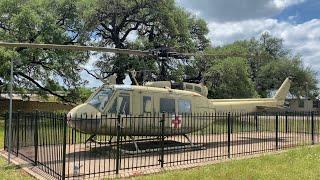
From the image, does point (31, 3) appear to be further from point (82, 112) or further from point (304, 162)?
point (304, 162)

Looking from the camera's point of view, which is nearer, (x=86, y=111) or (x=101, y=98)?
(x=86, y=111)

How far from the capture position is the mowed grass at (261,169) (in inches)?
433

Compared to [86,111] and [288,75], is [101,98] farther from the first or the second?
[288,75]

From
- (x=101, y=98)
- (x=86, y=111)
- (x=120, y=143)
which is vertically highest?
(x=101, y=98)

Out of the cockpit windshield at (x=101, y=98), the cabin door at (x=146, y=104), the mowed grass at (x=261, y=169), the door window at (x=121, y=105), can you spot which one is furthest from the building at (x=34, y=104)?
the mowed grass at (x=261, y=169)

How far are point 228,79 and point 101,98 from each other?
25.8 meters

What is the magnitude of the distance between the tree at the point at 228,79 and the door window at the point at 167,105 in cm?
2325

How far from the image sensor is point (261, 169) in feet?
39.1

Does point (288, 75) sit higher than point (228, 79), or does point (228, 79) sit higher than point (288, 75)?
point (288, 75)

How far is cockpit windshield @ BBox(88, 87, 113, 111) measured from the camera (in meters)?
15.3

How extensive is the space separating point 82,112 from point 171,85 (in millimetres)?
4501

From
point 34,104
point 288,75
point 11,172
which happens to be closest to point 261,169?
point 11,172

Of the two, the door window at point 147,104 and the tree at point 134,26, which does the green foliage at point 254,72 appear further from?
the door window at point 147,104

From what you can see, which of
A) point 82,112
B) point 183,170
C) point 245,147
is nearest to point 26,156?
point 82,112
